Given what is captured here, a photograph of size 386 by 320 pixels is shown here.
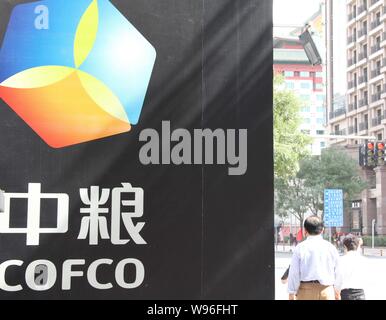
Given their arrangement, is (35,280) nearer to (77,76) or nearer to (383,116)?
(77,76)

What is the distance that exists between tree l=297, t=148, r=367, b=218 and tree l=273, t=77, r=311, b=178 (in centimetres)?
3221

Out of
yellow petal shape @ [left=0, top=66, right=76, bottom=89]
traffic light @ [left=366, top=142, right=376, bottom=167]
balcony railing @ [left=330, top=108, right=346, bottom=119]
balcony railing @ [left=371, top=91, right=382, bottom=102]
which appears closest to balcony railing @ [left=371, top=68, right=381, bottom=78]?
balcony railing @ [left=371, top=91, right=382, bottom=102]

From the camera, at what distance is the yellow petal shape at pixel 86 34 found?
3.90m

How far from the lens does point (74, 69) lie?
3900 mm

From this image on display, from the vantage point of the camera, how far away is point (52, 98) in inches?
154

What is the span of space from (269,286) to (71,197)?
145 cm

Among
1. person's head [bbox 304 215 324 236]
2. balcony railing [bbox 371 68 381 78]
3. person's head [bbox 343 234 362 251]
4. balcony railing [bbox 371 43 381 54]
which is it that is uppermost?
balcony railing [bbox 371 43 381 54]

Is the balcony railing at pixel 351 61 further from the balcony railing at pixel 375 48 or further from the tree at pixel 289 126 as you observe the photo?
the tree at pixel 289 126

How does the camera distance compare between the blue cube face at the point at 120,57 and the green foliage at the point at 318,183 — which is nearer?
the blue cube face at the point at 120,57

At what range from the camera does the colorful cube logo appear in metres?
3.83

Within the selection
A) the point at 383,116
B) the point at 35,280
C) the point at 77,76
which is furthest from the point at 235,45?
the point at 383,116

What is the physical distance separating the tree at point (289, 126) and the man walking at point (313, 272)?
18.4m

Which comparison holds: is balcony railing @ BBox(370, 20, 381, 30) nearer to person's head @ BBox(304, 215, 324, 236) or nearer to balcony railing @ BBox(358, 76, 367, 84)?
balcony railing @ BBox(358, 76, 367, 84)

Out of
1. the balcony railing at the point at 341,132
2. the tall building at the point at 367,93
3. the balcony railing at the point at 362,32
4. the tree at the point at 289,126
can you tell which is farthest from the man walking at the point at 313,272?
the balcony railing at the point at 341,132
